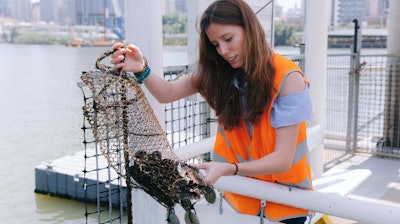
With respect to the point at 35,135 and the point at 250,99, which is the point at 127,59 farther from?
the point at 35,135

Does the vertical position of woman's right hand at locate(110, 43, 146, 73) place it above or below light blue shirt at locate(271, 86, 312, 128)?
above

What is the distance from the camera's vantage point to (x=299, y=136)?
65.3 inches

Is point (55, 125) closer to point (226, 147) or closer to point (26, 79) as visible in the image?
point (26, 79)

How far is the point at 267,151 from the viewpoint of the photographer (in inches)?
65.3

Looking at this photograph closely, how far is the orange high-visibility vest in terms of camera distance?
1620 mm

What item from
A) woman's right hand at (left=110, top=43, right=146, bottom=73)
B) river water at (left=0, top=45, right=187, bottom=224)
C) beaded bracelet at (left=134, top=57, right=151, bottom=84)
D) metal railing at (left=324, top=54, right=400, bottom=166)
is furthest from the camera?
river water at (left=0, top=45, right=187, bottom=224)

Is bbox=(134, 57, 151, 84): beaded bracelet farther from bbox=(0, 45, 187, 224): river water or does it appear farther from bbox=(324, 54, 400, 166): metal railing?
bbox=(324, 54, 400, 166): metal railing

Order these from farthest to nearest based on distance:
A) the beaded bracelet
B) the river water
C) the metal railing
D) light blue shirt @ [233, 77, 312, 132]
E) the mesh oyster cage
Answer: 1. the river water
2. the metal railing
3. the beaded bracelet
4. light blue shirt @ [233, 77, 312, 132]
5. the mesh oyster cage

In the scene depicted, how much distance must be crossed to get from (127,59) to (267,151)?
588 mm

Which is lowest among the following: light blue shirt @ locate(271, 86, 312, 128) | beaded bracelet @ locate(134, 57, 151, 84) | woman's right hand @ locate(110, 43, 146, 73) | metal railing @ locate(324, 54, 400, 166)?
metal railing @ locate(324, 54, 400, 166)

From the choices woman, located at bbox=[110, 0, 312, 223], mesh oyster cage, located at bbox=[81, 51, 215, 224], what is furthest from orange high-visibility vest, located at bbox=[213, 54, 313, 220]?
mesh oyster cage, located at bbox=[81, 51, 215, 224]

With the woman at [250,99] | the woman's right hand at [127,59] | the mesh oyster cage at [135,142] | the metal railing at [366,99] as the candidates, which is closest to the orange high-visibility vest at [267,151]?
the woman at [250,99]

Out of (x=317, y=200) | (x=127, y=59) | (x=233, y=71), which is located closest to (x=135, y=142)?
(x=127, y=59)

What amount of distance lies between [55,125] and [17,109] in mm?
Result: 3946
